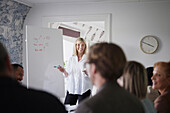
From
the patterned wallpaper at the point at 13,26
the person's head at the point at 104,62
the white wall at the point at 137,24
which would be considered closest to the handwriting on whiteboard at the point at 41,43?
the patterned wallpaper at the point at 13,26

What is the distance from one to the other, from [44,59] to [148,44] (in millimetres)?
2125

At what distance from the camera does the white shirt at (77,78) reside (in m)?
4.27

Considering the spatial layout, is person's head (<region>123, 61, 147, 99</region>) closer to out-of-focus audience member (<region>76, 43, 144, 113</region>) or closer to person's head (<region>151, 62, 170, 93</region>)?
out-of-focus audience member (<region>76, 43, 144, 113</region>)

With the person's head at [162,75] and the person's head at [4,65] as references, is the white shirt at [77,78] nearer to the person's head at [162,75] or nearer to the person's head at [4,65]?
the person's head at [162,75]

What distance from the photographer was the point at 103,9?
515 centimetres

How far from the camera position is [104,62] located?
44.9 inches

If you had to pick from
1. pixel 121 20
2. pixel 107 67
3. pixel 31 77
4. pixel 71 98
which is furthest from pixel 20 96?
pixel 121 20

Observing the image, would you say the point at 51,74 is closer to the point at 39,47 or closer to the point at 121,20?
the point at 39,47

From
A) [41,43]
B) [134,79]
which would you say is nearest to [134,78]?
[134,79]

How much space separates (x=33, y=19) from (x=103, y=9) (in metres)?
1.61

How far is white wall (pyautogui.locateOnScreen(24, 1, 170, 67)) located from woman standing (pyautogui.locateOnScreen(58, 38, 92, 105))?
3.62 feet

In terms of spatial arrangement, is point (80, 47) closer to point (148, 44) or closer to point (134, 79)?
point (148, 44)

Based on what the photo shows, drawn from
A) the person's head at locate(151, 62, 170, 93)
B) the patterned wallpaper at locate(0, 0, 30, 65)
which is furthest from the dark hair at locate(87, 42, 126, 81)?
the patterned wallpaper at locate(0, 0, 30, 65)

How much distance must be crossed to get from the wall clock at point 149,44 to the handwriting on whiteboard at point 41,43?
1.94 m
